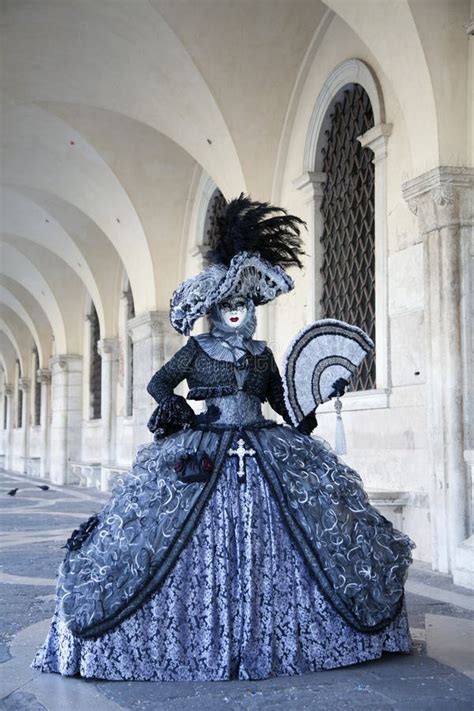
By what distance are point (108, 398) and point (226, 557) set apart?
49.9 feet

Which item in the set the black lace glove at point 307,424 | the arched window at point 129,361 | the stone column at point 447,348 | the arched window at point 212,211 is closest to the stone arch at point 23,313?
the arched window at point 129,361

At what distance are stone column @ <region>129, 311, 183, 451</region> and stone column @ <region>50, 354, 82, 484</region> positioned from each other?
22.3ft

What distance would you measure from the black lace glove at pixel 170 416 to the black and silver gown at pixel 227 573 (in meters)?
0.15

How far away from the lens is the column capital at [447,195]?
23.6 ft

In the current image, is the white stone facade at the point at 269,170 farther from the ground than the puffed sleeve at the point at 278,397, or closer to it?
farther from the ground

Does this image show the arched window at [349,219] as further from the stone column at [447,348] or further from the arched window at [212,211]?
the arched window at [212,211]

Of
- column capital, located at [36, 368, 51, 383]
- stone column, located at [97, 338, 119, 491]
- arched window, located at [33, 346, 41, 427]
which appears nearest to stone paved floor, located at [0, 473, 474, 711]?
stone column, located at [97, 338, 119, 491]

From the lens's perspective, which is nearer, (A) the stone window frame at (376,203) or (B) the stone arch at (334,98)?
(A) the stone window frame at (376,203)

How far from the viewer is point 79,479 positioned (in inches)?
842

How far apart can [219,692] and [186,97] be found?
8.31 m

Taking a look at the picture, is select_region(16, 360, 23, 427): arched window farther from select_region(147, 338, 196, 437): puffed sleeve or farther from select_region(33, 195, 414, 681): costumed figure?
select_region(33, 195, 414, 681): costumed figure

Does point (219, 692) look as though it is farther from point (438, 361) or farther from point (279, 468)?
point (438, 361)

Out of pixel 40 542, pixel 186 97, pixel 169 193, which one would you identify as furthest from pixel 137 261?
pixel 40 542
